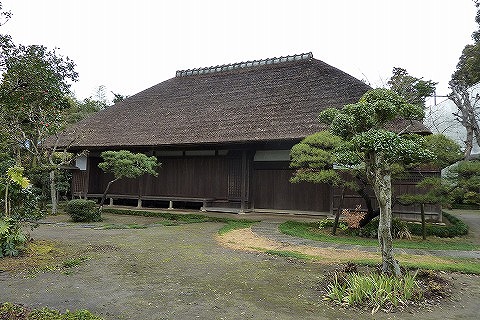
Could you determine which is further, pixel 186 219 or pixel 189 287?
pixel 186 219

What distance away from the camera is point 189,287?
4758mm

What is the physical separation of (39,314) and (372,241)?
24.3 feet

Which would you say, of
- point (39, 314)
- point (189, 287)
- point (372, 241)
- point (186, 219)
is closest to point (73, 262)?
point (189, 287)

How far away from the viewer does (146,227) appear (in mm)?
10891

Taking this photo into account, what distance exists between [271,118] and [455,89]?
6547mm

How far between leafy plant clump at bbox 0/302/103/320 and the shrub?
8176 millimetres

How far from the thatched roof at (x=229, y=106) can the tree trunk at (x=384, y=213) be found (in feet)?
22.2

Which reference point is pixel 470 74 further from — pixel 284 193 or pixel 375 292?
pixel 375 292

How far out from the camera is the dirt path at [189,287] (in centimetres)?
391

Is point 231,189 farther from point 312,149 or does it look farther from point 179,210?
point 312,149

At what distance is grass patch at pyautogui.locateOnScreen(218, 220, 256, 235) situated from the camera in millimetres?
10178

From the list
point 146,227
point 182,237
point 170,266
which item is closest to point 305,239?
point 182,237

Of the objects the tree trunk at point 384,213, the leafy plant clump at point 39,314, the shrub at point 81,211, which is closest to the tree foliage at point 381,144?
the tree trunk at point 384,213

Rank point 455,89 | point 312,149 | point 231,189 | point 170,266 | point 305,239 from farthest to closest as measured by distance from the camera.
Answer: point 231,189
point 455,89
point 312,149
point 305,239
point 170,266
